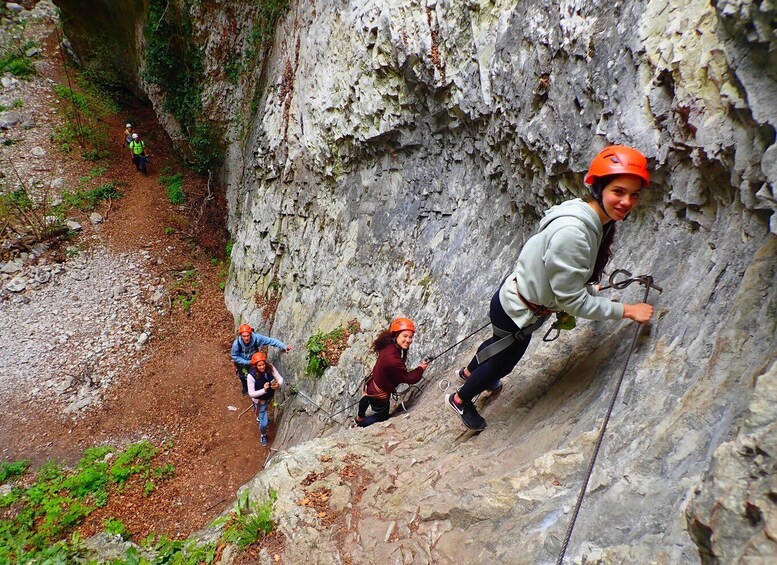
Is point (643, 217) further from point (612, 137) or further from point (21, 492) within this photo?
point (21, 492)

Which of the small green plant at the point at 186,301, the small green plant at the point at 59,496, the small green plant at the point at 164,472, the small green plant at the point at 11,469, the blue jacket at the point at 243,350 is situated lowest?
the small green plant at the point at 11,469

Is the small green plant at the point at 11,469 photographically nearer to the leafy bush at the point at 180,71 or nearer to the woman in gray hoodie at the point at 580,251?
the leafy bush at the point at 180,71

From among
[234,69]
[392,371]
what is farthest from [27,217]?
[392,371]

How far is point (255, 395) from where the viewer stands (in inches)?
367

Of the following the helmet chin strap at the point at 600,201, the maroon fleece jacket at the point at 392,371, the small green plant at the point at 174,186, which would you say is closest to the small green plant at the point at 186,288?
the small green plant at the point at 174,186

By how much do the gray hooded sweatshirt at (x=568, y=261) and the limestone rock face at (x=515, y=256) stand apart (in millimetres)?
621

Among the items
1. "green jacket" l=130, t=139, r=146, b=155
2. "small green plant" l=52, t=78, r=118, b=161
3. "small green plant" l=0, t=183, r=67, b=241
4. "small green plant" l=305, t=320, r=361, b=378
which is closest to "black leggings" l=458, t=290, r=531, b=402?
"small green plant" l=305, t=320, r=361, b=378

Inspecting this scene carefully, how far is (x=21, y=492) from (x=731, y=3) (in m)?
14.2

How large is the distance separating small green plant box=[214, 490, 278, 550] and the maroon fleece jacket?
1977 mm

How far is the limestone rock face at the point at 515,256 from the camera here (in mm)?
2277

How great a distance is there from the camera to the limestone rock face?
2.28 m

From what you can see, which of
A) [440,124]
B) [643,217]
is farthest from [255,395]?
[643,217]

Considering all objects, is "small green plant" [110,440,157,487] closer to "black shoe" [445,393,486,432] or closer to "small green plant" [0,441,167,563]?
"small green plant" [0,441,167,563]

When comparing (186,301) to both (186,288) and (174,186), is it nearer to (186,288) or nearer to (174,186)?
(186,288)
